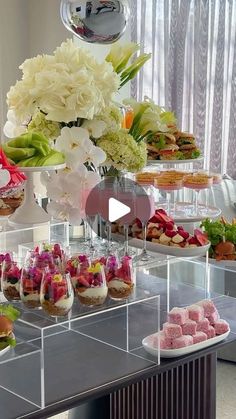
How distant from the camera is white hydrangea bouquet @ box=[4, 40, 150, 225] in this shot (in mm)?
1910

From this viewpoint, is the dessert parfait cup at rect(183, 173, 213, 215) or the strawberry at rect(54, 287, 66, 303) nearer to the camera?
the strawberry at rect(54, 287, 66, 303)

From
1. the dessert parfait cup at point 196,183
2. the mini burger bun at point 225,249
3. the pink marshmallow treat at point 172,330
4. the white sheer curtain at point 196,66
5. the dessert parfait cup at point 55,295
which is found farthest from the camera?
the white sheer curtain at point 196,66

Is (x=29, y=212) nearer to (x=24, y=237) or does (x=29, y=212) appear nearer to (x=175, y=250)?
(x=24, y=237)

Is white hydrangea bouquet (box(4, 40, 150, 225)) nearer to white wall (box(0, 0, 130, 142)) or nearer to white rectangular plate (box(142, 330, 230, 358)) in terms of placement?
white rectangular plate (box(142, 330, 230, 358))

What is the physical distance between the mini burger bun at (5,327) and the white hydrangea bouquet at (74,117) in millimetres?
451

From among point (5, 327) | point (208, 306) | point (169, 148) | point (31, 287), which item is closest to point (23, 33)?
point (169, 148)

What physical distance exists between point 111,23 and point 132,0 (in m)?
3.81

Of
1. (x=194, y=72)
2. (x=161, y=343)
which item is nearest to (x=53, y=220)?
(x=161, y=343)

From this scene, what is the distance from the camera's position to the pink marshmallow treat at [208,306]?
1.97 m

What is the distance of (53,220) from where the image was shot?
91.0 inches

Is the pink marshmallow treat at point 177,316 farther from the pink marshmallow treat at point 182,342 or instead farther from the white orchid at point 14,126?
the white orchid at point 14,126
